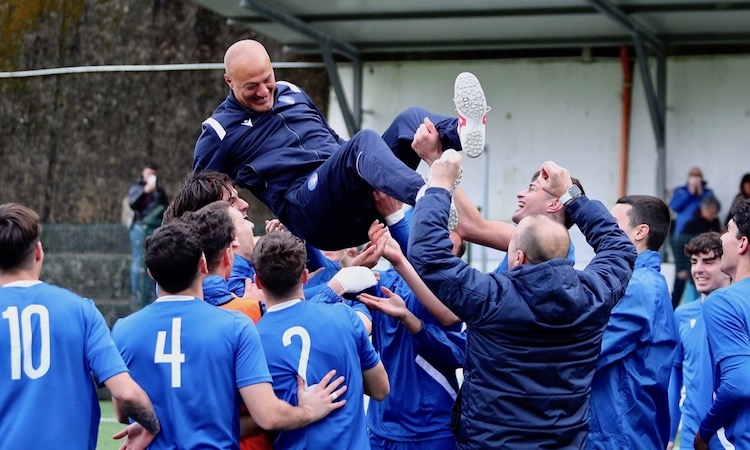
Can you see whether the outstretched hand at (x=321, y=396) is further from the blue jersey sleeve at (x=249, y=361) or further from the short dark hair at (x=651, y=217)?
the short dark hair at (x=651, y=217)

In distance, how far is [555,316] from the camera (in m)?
→ 4.42

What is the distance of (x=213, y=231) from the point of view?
4.69 meters

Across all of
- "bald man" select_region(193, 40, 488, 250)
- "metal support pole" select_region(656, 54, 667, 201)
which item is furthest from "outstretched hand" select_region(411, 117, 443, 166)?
"metal support pole" select_region(656, 54, 667, 201)

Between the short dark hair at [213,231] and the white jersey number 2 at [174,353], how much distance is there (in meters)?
0.43

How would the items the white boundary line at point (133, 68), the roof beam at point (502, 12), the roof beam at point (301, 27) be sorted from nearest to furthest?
the roof beam at point (502, 12), the roof beam at point (301, 27), the white boundary line at point (133, 68)

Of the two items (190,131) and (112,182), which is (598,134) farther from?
(112,182)

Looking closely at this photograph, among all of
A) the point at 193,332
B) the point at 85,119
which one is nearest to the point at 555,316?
the point at 193,332

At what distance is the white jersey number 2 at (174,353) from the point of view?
4.30 metres

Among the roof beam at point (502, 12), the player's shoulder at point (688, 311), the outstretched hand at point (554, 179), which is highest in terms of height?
the roof beam at point (502, 12)

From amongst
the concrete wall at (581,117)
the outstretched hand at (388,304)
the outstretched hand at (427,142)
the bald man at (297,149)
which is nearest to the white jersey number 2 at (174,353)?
the outstretched hand at (388,304)

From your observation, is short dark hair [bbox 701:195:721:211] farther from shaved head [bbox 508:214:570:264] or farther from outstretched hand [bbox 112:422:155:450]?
outstretched hand [bbox 112:422:155:450]

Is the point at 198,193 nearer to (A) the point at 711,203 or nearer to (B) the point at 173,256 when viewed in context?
(B) the point at 173,256

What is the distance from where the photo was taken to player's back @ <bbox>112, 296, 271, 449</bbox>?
14.1ft

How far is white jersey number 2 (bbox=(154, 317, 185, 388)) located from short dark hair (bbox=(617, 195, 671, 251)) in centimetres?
250
